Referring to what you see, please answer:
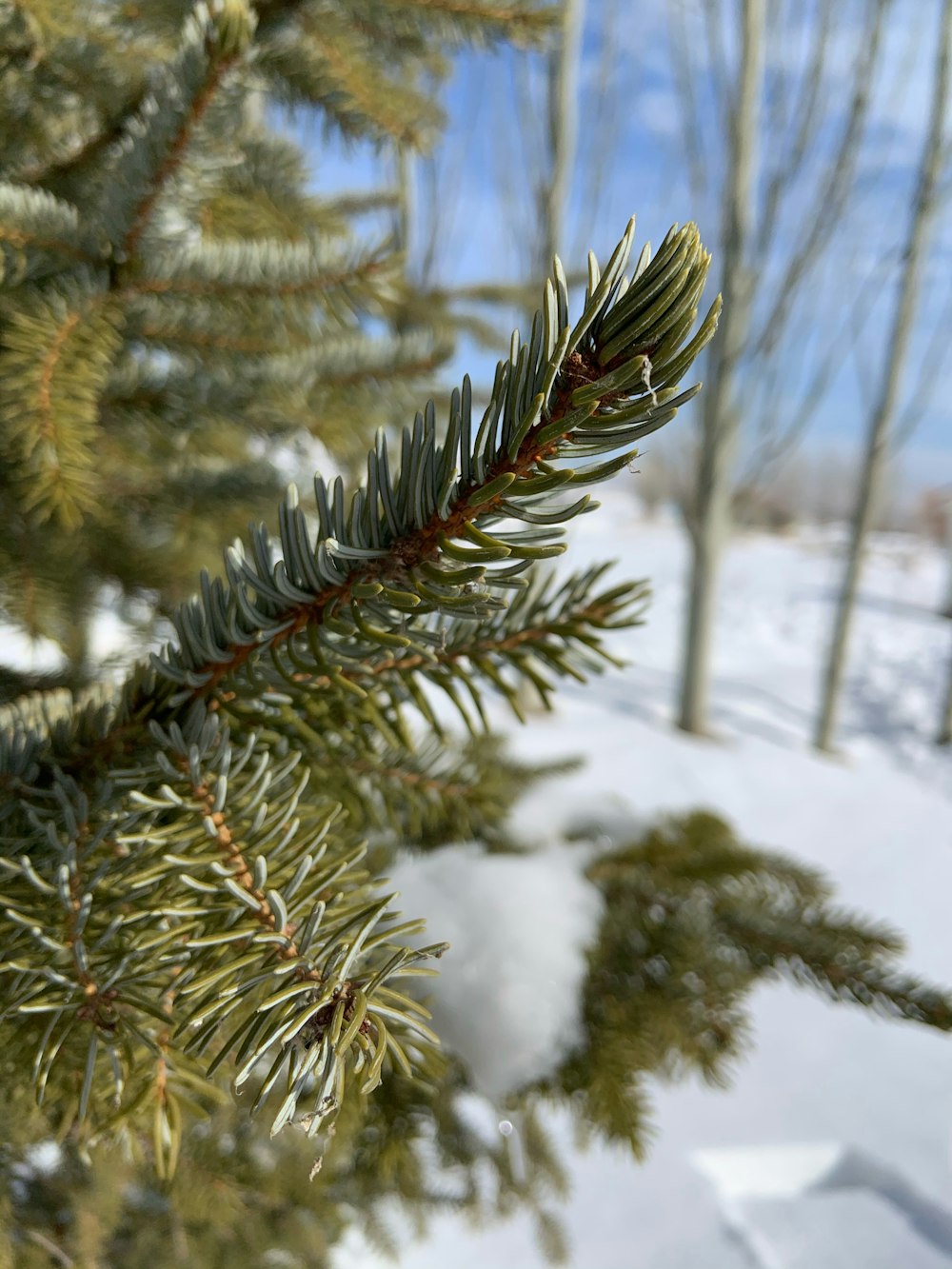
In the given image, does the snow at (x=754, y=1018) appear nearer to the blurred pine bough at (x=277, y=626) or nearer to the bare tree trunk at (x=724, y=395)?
the blurred pine bough at (x=277, y=626)

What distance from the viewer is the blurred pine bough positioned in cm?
20

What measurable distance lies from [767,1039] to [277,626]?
5.19ft

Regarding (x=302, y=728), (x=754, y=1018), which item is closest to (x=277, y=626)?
(x=302, y=728)

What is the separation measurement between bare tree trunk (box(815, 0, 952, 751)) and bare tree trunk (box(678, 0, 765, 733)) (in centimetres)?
71

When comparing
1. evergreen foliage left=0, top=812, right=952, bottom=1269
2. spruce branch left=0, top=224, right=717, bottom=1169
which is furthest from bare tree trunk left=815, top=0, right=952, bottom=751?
spruce branch left=0, top=224, right=717, bottom=1169

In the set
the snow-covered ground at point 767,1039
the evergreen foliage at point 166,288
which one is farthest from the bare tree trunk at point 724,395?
the evergreen foliage at point 166,288

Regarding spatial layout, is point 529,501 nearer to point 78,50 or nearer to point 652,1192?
point 78,50

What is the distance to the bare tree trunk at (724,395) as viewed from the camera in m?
3.03

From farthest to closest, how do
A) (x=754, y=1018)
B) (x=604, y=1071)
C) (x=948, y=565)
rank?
(x=948, y=565) → (x=754, y=1018) → (x=604, y=1071)

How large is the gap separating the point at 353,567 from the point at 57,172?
0.54 meters

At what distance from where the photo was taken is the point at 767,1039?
4.87 feet

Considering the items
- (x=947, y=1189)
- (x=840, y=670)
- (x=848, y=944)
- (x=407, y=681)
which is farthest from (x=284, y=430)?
(x=840, y=670)

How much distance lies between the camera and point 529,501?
0.22m

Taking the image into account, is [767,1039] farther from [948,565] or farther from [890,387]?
[948,565]
